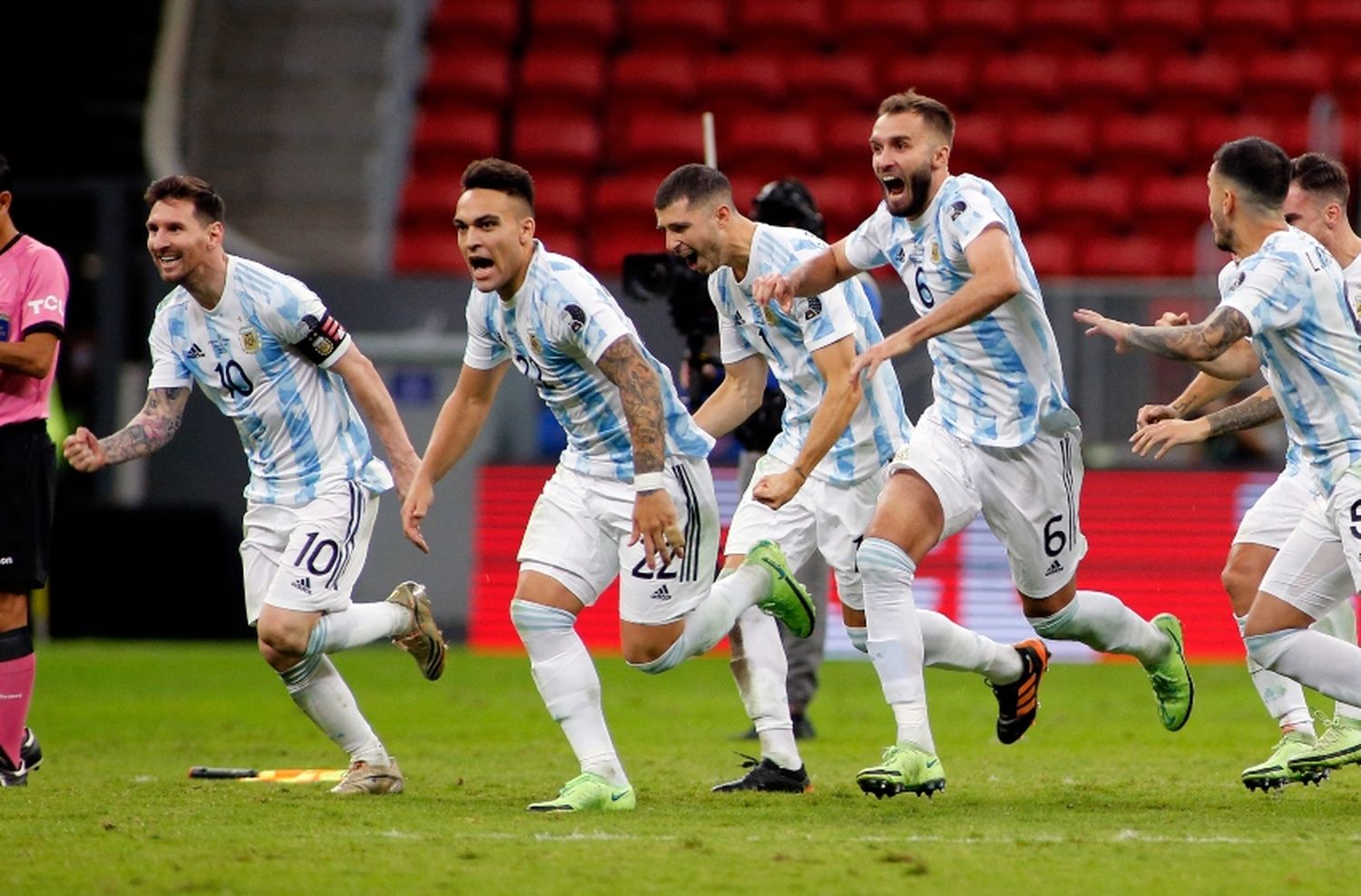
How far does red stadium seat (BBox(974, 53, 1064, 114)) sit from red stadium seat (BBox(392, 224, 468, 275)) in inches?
225

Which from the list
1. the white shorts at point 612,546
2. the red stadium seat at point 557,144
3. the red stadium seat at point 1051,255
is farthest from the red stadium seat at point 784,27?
the white shorts at point 612,546

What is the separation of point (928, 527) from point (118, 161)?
12.3 meters

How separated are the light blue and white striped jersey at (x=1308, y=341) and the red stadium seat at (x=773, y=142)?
13.3m

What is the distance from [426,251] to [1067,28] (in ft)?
23.9

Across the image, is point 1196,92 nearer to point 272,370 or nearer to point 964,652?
point 964,652

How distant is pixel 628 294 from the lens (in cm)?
1010

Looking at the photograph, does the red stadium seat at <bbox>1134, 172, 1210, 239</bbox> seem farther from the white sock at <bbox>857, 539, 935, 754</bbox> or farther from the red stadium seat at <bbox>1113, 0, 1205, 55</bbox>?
the white sock at <bbox>857, 539, 935, 754</bbox>

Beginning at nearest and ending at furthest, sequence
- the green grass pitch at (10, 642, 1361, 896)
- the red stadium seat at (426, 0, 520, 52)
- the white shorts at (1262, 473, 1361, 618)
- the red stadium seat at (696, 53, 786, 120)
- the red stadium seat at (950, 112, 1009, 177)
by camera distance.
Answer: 1. the green grass pitch at (10, 642, 1361, 896)
2. the white shorts at (1262, 473, 1361, 618)
3. the red stadium seat at (950, 112, 1009, 177)
4. the red stadium seat at (696, 53, 786, 120)
5. the red stadium seat at (426, 0, 520, 52)

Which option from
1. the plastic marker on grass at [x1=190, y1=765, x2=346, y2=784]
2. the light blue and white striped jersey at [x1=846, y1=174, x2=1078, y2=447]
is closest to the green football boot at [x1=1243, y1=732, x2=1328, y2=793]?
the light blue and white striped jersey at [x1=846, y1=174, x2=1078, y2=447]

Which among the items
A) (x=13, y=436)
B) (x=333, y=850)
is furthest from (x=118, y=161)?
(x=333, y=850)

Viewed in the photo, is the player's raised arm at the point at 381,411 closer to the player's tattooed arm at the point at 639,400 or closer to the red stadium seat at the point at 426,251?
the player's tattooed arm at the point at 639,400

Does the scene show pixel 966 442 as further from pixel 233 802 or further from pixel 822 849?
pixel 233 802

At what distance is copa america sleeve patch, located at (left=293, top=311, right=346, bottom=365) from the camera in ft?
25.3

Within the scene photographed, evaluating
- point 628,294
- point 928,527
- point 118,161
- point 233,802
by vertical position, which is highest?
point 118,161
